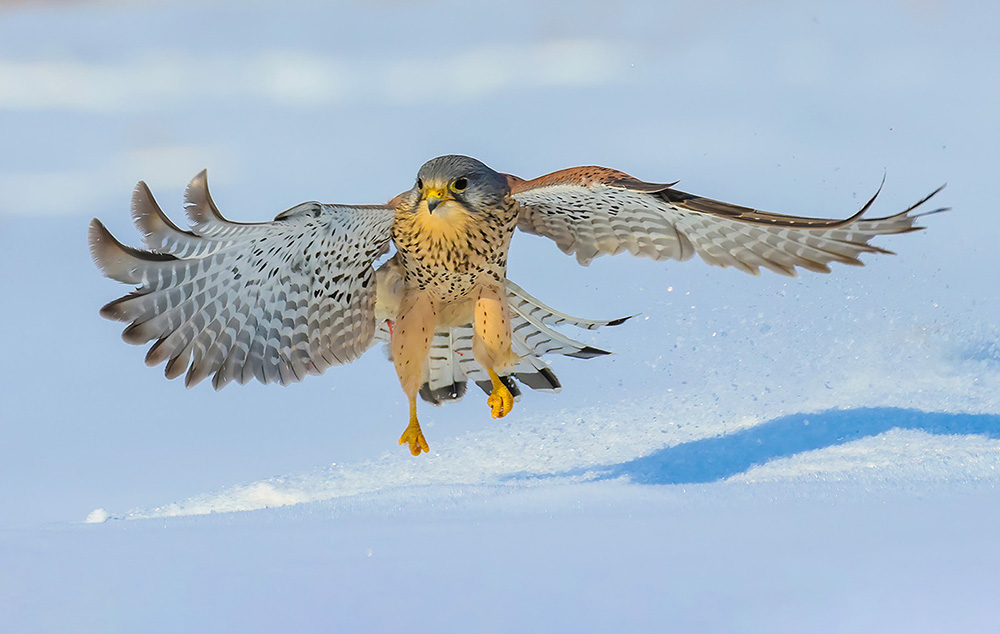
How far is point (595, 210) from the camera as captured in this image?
4.12 m

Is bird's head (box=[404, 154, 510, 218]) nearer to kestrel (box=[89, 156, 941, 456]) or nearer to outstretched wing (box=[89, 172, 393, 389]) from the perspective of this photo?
kestrel (box=[89, 156, 941, 456])

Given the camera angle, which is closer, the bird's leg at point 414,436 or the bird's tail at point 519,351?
the bird's leg at point 414,436

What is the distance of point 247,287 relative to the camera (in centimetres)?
389

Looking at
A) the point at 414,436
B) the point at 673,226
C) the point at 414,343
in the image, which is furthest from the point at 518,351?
the point at 673,226

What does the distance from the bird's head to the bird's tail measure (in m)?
0.60

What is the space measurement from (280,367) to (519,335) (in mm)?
1042

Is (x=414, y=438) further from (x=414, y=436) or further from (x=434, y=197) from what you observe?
(x=434, y=197)

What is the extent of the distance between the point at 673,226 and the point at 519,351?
884 millimetres

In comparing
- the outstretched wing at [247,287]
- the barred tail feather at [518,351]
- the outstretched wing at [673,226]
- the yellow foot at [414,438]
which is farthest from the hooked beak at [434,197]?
the yellow foot at [414,438]

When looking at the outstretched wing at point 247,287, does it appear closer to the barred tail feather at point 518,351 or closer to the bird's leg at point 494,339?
the barred tail feather at point 518,351

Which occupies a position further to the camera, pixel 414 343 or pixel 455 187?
pixel 414 343

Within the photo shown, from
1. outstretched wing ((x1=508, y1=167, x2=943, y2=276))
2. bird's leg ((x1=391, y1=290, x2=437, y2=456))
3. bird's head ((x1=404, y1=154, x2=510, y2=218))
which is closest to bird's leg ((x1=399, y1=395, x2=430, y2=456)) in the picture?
bird's leg ((x1=391, y1=290, x2=437, y2=456))

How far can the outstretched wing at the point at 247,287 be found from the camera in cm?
349

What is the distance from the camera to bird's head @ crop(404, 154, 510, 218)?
3.60 m
